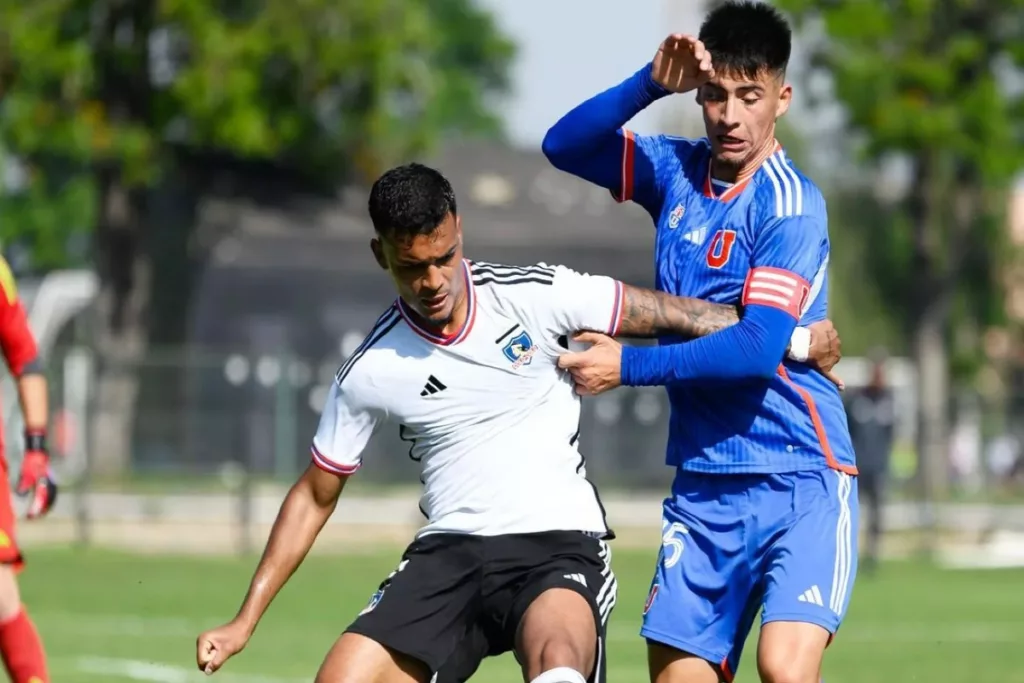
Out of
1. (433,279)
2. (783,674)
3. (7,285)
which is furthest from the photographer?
(7,285)

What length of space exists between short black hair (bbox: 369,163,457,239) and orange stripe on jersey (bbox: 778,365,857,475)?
3.92 ft

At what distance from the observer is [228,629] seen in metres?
6.58

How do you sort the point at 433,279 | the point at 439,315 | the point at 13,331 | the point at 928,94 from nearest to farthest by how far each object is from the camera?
1. the point at 433,279
2. the point at 439,315
3. the point at 13,331
4. the point at 928,94

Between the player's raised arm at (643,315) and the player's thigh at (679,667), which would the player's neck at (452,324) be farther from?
the player's thigh at (679,667)

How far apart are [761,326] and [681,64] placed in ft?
3.10

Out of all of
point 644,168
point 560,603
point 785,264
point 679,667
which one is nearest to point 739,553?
point 679,667

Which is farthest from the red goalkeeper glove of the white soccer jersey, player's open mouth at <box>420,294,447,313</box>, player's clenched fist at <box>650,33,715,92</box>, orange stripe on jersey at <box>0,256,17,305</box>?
player's clenched fist at <box>650,33,715,92</box>

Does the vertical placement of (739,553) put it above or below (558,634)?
above

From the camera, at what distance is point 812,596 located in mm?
6535

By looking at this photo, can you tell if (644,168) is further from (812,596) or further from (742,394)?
(812,596)

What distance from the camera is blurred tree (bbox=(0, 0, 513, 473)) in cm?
3256

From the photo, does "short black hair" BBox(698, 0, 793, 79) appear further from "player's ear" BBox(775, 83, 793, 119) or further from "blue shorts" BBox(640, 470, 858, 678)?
"blue shorts" BBox(640, 470, 858, 678)

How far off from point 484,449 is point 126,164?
27354 millimetres

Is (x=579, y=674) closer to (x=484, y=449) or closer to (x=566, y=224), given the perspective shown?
(x=484, y=449)
